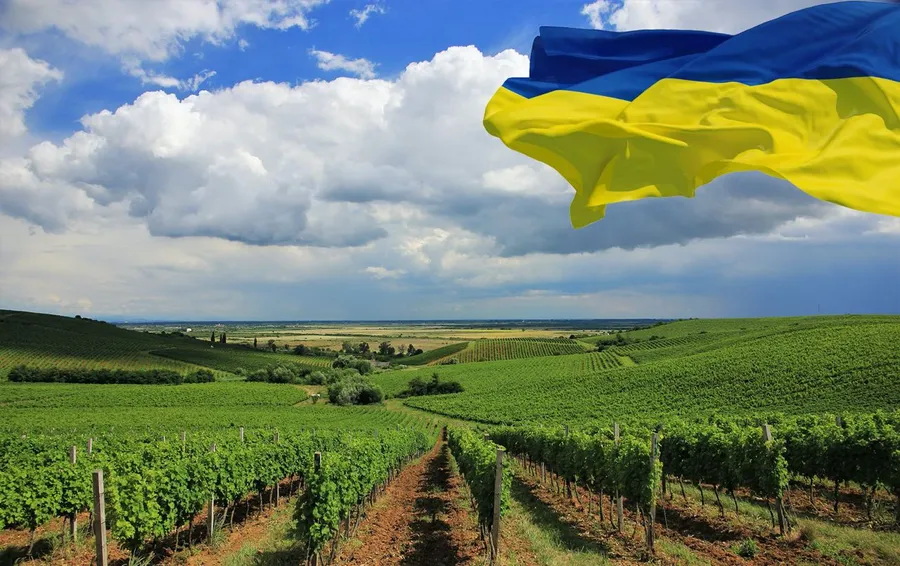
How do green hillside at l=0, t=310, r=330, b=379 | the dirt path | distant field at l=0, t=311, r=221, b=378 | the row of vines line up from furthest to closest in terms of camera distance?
green hillside at l=0, t=310, r=330, b=379 → distant field at l=0, t=311, r=221, b=378 → the dirt path → the row of vines

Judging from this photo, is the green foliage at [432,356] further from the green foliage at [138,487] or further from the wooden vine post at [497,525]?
the wooden vine post at [497,525]

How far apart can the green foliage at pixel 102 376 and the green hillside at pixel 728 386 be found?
50.5 meters

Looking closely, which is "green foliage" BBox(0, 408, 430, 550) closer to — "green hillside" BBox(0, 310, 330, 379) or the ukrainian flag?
the ukrainian flag

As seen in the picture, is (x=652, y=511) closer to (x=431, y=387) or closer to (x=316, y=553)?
(x=316, y=553)

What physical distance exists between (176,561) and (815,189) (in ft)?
47.7

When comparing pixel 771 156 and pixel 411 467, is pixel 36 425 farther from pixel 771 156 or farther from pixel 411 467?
pixel 771 156

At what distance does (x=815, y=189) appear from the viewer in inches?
242

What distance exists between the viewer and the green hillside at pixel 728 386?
50.0m

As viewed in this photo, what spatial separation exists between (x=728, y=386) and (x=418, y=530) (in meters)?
55.2

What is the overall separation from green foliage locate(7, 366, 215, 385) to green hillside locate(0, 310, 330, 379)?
11.1 feet

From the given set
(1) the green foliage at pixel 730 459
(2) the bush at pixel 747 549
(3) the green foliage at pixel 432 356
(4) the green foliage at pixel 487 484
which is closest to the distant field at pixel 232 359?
(3) the green foliage at pixel 432 356

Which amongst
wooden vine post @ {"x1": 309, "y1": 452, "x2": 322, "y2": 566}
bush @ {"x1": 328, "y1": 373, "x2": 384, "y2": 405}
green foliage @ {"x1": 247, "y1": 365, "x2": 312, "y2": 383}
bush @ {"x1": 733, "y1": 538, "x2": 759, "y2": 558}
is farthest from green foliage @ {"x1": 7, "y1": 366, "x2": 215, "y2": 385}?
bush @ {"x1": 733, "y1": 538, "x2": 759, "y2": 558}

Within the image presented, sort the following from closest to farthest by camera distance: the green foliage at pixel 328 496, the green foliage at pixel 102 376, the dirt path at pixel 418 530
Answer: the green foliage at pixel 328 496 < the dirt path at pixel 418 530 < the green foliage at pixel 102 376

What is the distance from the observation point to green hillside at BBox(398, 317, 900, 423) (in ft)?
164
